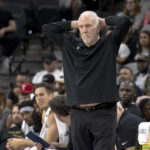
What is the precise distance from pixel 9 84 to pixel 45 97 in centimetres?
425

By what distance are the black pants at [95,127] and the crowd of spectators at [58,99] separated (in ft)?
0.99

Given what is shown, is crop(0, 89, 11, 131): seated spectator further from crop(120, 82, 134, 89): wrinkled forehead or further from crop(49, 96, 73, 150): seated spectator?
crop(120, 82, 134, 89): wrinkled forehead

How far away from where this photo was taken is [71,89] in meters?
4.82

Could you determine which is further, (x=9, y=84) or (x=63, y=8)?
(x=63, y=8)

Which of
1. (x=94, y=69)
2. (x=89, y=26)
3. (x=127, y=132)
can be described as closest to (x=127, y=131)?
(x=127, y=132)

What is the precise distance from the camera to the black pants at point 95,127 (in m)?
4.72

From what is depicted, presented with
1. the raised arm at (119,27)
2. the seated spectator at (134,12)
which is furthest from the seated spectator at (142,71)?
the raised arm at (119,27)

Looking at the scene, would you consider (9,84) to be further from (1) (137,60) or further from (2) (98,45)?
(2) (98,45)

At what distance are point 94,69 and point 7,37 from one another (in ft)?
23.7

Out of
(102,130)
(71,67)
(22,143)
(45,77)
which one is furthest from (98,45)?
(45,77)

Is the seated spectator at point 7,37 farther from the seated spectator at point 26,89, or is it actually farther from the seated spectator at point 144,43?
the seated spectator at point 144,43

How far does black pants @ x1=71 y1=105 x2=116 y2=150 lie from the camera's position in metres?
4.72

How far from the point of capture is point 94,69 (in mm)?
4742

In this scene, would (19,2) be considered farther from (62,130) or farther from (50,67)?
(62,130)
